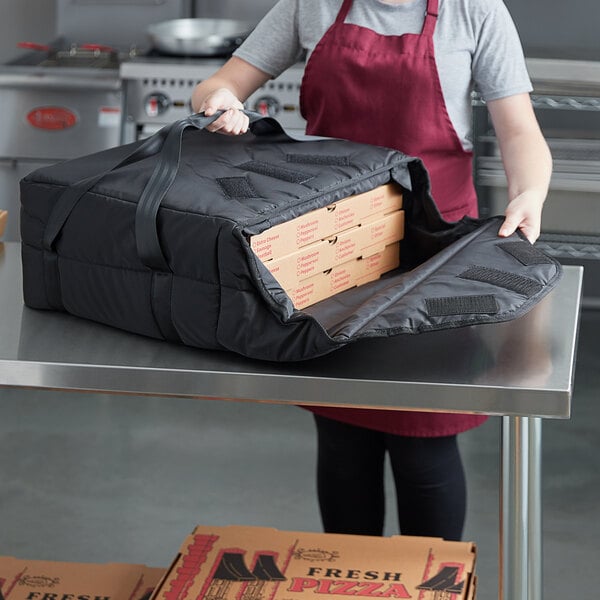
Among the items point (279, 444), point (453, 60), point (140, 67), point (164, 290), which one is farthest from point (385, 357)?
point (140, 67)

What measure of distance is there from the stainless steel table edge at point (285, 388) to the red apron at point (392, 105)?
539 mm

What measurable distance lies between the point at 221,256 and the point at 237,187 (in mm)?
129

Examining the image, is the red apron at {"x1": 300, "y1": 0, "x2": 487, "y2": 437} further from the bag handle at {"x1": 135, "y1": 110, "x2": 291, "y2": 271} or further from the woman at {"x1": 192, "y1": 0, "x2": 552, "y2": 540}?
the bag handle at {"x1": 135, "y1": 110, "x2": 291, "y2": 271}

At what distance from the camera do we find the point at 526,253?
4.85 feet

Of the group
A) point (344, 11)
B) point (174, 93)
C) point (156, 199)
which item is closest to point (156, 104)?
point (174, 93)

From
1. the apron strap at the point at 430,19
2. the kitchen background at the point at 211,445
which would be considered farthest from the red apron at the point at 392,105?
the kitchen background at the point at 211,445

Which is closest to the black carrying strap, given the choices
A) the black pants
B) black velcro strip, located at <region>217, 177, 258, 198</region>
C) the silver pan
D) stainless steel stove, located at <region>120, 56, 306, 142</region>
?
black velcro strip, located at <region>217, 177, 258, 198</region>

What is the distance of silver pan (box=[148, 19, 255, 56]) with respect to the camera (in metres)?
3.44

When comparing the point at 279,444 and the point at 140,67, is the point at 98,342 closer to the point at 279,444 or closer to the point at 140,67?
the point at 279,444

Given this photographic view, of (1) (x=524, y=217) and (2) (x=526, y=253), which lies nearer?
(2) (x=526, y=253)

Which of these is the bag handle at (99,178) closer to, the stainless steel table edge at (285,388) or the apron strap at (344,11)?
the stainless steel table edge at (285,388)

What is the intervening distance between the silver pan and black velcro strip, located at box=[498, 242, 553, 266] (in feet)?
6.96

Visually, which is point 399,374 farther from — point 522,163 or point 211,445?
point 211,445

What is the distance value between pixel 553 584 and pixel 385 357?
4.16 ft
